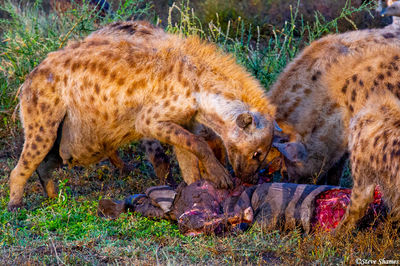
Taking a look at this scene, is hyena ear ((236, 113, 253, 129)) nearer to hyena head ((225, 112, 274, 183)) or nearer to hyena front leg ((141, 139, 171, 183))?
hyena head ((225, 112, 274, 183))

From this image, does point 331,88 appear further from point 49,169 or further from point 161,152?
point 49,169

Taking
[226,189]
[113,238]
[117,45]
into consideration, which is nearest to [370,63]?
[226,189]

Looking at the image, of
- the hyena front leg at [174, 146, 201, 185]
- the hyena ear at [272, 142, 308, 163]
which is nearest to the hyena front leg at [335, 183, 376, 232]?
the hyena ear at [272, 142, 308, 163]

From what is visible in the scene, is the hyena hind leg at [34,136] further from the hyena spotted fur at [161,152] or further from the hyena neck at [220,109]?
the hyena neck at [220,109]

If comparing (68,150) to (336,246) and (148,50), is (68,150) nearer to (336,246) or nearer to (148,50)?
(148,50)

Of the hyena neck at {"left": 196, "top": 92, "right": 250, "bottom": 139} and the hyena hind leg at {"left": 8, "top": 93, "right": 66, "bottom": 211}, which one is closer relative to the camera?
the hyena neck at {"left": 196, "top": 92, "right": 250, "bottom": 139}

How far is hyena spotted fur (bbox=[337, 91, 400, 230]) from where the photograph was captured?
3439mm

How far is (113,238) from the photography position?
369 cm

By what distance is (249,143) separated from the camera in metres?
4.16

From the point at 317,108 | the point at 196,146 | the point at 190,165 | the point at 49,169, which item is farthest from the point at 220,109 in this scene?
the point at 49,169

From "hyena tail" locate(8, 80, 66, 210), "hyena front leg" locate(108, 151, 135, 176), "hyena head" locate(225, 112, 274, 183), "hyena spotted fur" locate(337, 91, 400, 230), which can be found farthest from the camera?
"hyena front leg" locate(108, 151, 135, 176)

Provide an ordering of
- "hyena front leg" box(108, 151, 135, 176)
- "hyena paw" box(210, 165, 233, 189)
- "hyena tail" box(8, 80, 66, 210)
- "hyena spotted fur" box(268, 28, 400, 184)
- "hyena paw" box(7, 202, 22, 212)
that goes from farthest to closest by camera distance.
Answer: "hyena front leg" box(108, 151, 135, 176) → "hyena spotted fur" box(268, 28, 400, 184) → "hyena tail" box(8, 80, 66, 210) → "hyena paw" box(7, 202, 22, 212) → "hyena paw" box(210, 165, 233, 189)

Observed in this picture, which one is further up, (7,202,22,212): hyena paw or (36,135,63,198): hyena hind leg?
(36,135,63,198): hyena hind leg

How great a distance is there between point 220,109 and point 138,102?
626 mm
